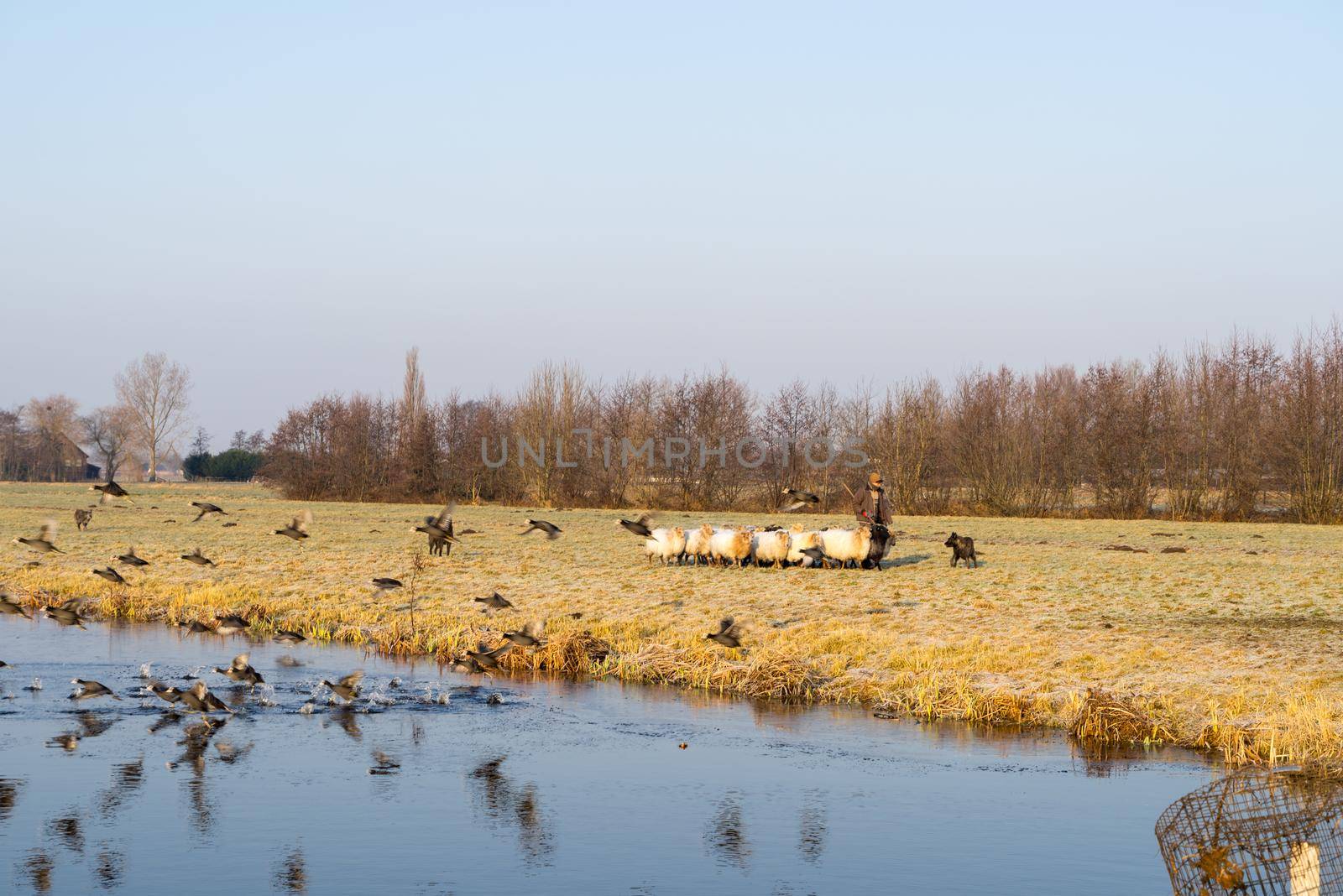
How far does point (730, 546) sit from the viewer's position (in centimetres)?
3017

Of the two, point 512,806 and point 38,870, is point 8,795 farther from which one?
point 512,806

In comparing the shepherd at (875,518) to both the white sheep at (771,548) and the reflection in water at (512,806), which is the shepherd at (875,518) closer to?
the white sheep at (771,548)

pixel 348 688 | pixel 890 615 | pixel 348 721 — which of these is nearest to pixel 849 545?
pixel 890 615

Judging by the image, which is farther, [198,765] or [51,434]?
[51,434]

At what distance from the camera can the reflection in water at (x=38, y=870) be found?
31.6 ft

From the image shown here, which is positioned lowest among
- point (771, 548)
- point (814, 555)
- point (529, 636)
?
point (529, 636)

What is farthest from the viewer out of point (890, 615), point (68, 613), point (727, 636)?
point (890, 615)

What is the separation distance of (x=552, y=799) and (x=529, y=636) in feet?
21.5

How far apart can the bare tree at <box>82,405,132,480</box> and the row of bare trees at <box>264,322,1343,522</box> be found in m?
55.1

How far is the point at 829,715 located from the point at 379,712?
20.0 ft

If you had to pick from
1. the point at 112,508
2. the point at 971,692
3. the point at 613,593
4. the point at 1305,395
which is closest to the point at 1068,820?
the point at 971,692

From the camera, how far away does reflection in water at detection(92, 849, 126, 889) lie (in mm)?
9836

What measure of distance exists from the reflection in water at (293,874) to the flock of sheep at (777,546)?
728 inches

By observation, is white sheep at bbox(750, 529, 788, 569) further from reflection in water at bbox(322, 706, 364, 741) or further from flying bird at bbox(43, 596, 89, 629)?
flying bird at bbox(43, 596, 89, 629)
